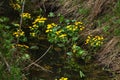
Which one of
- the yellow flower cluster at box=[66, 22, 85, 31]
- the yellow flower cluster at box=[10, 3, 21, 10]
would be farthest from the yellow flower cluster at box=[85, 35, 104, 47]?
the yellow flower cluster at box=[10, 3, 21, 10]

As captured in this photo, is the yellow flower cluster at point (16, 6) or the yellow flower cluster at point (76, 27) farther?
the yellow flower cluster at point (16, 6)

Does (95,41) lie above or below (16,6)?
below

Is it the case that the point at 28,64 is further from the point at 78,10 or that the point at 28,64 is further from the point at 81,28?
the point at 78,10

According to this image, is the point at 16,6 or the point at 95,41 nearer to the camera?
the point at 95,41

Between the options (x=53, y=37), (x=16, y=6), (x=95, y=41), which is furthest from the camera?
(x=16, y=6)

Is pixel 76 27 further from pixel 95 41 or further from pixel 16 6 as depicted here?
pixel 16 6

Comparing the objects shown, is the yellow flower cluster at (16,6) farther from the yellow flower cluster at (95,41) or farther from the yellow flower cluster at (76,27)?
the yellow flower cluster at (95,41)

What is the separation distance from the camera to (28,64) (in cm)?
452

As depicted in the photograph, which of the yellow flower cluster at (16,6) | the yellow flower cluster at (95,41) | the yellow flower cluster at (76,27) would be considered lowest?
the yellow flower cluster at (95,41)

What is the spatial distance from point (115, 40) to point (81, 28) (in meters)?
0.67

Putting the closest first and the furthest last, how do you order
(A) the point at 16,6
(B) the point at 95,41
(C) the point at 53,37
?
(B) the point at 95,41, (C) the point at 53,37, (A) the point at 16,6

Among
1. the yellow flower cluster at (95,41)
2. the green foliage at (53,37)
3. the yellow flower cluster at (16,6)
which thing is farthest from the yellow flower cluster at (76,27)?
the yellow flower cluster at (16,6)

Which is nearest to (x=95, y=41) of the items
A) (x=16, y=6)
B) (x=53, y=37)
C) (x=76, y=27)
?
(x=76, y=27)

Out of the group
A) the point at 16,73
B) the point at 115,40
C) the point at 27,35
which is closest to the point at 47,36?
the point at 27,35
